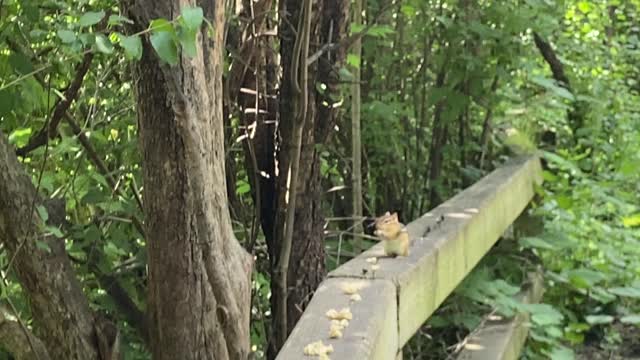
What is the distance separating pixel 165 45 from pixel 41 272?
709 millimetres

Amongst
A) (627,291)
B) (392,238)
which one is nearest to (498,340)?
(627,291)

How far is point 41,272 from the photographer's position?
217 cm

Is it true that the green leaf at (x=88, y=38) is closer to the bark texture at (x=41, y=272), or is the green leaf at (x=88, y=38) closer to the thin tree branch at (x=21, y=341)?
the bark texture at (x=41, y=272)

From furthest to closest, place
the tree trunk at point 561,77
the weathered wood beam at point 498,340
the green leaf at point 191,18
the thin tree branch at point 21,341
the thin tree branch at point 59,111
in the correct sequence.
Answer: the tree trunk at point 561,77 < the weathered wood beam at point 498,340 < the thin tree branch at point 59,111 < the thin tree branch at point 21,341 < the green leaf at point 191,18

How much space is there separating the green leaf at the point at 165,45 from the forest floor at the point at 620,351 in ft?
10.7

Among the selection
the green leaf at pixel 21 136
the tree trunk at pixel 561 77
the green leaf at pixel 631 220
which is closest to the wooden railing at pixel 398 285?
the green leaf at pixel 21 136

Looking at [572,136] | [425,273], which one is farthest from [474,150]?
[425,273]

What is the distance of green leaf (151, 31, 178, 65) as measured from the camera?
174 cm

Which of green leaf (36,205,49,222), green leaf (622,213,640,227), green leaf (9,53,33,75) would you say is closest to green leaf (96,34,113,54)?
green leaf (36,205,49,222)

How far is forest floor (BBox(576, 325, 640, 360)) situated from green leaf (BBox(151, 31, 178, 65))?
326 cm

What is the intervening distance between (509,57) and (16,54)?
8.77ft

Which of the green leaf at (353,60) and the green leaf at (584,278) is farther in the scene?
the green leaf at (584,278)

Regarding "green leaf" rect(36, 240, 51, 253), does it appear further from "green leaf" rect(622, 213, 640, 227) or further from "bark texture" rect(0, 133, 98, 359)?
"green leaf" rect(622, 213, 640, 227)

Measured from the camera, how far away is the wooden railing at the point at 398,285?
1827 millimetres
